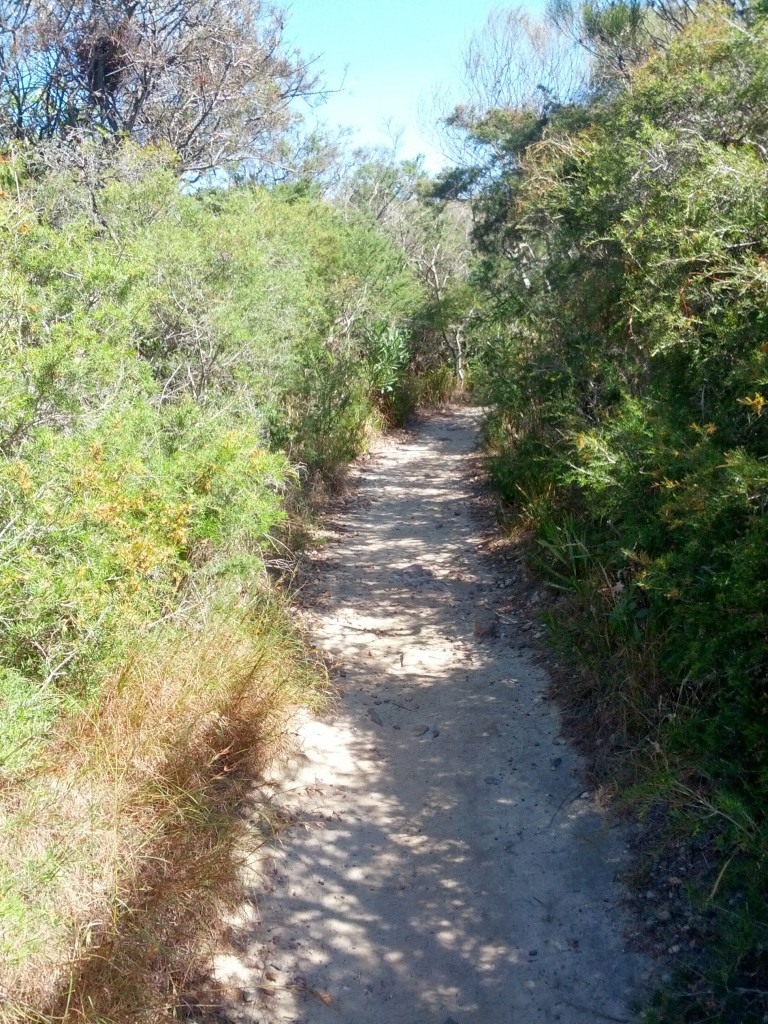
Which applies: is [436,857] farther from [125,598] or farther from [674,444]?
[674,444]

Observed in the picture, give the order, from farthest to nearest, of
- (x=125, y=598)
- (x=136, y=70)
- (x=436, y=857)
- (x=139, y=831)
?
(x=136, y=70)
(x=436, y=857)
(x=125, y=598)
(x=139, y=831)

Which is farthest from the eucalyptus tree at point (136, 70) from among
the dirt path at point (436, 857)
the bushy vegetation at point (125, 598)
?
the dirt path at point (436, 857)

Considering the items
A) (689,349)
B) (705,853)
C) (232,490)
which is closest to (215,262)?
(232,490)

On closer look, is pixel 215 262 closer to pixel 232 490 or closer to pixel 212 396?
pixel 212 396

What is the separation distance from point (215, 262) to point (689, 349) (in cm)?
459

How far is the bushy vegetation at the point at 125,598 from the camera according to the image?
352 centimetres

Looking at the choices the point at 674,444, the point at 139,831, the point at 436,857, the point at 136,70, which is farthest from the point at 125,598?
the point at 136,70

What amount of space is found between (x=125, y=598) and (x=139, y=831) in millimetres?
A: 1131

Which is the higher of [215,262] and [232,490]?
[215,262]

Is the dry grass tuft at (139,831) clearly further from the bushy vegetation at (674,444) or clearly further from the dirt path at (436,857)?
the bushy vegetation at (674,444)

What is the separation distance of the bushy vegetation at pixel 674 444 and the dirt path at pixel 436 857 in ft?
1.52

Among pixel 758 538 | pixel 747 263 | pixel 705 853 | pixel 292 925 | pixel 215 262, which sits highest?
pixel 215 262

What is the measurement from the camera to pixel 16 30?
12.0 m

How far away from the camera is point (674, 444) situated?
14.5ft
